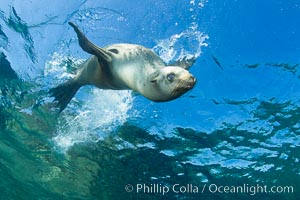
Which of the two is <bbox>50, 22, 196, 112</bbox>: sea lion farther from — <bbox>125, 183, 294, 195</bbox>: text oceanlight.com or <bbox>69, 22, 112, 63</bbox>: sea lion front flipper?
<bbox>125, 183, 294, 195</bbox>: text oceanlight.com

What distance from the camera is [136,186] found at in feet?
62.5

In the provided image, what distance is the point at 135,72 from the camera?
400 centimetres

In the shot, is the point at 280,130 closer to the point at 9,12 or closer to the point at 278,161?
the point at 278,161

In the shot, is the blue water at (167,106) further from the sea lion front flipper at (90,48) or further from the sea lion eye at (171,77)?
the sea lion eye at (171,77)

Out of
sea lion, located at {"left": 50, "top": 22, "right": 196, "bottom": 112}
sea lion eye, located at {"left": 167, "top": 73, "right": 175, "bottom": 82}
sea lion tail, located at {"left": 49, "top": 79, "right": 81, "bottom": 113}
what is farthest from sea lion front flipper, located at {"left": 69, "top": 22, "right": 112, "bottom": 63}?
sea lion tail, located at {"left": 49, "top": 79, "right": 81, "bottom": 113}

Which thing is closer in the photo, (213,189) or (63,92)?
(63,92)

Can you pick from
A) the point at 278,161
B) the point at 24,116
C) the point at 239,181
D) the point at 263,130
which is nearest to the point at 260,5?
the point at 263,130

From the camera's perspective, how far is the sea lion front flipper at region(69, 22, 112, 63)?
14.5 ft

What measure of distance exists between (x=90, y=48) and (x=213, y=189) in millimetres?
15243

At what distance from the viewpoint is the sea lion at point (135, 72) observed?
3076 mm

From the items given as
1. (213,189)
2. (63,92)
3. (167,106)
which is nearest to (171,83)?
(63,92)

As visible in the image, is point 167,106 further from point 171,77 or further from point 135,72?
point 171,77

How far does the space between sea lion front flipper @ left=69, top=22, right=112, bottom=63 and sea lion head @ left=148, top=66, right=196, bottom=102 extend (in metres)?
1.40

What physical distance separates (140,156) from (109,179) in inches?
180
